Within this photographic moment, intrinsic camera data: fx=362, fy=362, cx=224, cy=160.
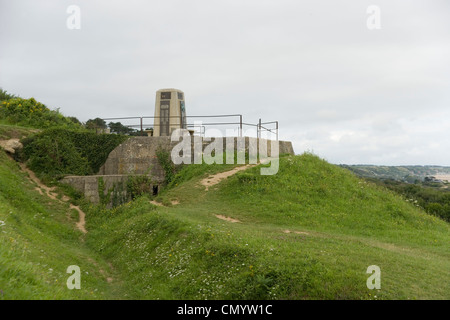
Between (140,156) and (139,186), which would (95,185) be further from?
(140,156)

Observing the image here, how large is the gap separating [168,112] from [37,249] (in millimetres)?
14513

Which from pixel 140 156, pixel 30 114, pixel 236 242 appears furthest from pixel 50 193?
pixel 236 242

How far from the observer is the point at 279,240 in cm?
963

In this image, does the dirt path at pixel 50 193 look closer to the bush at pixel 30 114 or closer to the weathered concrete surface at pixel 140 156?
the weathered concrete surface at pixel 140 156

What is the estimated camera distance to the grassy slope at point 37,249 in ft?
17.4

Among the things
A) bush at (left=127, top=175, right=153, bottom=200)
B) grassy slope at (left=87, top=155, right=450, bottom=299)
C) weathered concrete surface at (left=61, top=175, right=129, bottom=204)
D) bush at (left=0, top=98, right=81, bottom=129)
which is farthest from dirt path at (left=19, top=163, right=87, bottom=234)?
bush at (left=0, top=98, right=81, bottom=129)

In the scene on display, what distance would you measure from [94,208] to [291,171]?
932cm

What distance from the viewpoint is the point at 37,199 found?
15.2 meters

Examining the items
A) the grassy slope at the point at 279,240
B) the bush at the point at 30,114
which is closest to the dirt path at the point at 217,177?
the grassy slope at the point at 279,240

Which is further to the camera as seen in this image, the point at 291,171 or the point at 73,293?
the point at 291,171

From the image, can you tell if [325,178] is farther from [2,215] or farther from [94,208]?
[2,215]

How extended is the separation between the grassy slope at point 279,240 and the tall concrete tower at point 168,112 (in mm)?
4609

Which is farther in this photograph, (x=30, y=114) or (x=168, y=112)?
(x=30, y=114)
